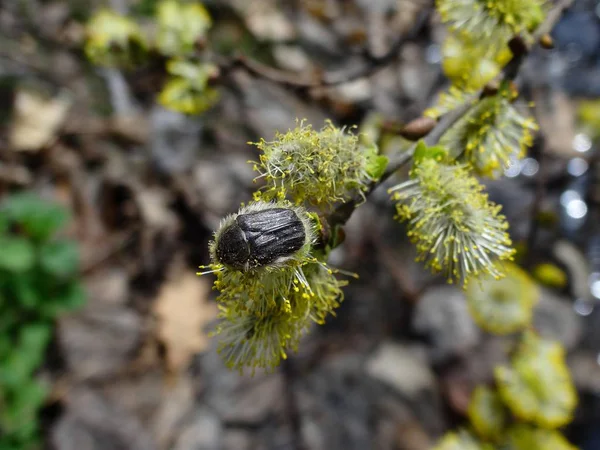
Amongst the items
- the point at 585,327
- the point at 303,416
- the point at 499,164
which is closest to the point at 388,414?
the point at 303,416

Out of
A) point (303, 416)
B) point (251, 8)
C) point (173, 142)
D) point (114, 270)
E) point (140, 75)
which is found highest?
point (251, 8)

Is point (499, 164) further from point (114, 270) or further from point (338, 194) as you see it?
point (114, 270)

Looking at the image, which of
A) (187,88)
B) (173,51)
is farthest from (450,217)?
(173,51)

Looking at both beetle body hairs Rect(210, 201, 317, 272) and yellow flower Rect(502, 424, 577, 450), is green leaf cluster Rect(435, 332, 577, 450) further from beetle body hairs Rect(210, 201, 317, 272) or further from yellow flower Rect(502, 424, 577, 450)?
beetle body hairs Rect(210, 201, 317, 272)

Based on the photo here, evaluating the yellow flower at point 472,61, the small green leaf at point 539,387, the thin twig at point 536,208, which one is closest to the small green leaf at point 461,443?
the small green leaf at point 539,387

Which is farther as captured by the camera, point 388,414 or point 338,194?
point 388,414

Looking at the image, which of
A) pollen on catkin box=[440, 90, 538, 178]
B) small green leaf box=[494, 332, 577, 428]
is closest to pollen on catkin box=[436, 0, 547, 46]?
pollen on catkin box=[440, 90, 538, 178]
